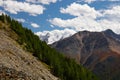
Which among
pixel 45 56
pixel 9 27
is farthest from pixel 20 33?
pixel 45 56

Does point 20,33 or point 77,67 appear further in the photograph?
point 77,67

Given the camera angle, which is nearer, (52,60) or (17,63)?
(17,63)

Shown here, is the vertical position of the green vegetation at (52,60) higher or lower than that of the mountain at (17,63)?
lower

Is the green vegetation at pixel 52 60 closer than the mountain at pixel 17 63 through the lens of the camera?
No

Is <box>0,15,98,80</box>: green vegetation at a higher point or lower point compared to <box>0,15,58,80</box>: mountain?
lower

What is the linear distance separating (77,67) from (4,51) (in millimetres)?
58336

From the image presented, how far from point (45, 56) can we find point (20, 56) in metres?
29.5

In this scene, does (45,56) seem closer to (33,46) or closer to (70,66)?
(33,46)

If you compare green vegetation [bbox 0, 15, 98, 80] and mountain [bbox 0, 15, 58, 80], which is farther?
green vegetation [bbox 0, 15, 98, 80]

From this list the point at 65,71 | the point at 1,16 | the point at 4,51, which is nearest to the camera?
the point at 4,51

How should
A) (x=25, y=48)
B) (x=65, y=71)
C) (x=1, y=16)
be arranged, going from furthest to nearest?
(x=1, y=16)
(x=65, y=71)
(x=25, y=48)

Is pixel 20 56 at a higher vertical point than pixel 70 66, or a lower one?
higher

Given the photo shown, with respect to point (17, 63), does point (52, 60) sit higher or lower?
lower

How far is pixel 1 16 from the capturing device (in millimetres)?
137125
